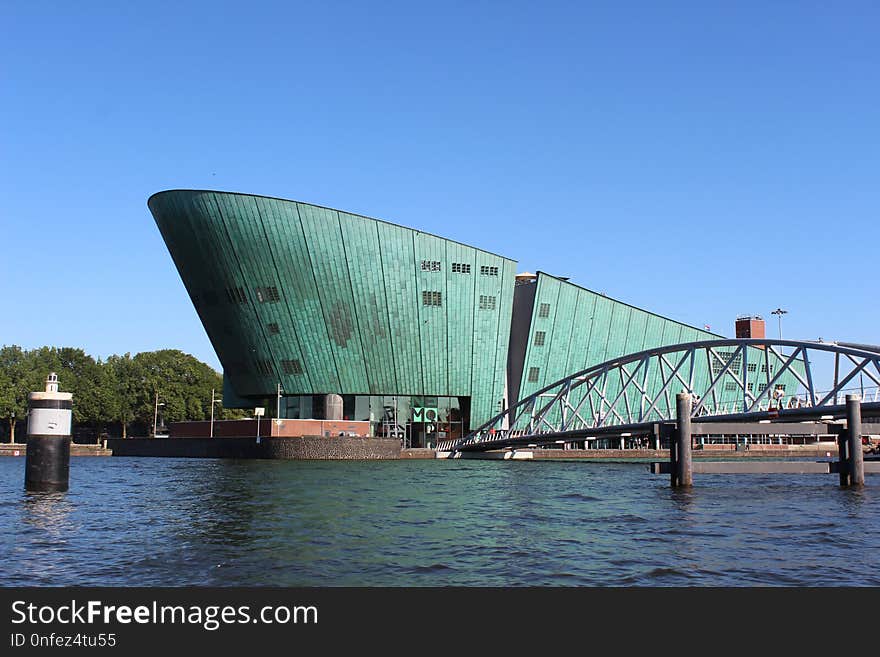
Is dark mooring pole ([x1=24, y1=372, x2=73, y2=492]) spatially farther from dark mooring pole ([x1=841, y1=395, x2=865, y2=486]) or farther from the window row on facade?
the window row on facade

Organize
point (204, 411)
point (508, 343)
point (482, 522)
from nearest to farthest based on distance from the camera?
point (482, 522), point (508, 343), point (204, 411)

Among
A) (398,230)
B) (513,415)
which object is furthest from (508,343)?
(398,230)

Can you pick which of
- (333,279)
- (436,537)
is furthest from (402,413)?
(436,537)

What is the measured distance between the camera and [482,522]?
27.5m

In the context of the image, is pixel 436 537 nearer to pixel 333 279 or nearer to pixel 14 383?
pixel 333 279

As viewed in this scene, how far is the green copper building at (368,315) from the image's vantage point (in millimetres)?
86750

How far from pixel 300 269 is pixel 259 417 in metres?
16.7

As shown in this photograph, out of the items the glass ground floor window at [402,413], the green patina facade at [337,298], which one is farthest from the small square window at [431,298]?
the glass ground floor window at [402,413]

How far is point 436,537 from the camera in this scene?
23.3 metres

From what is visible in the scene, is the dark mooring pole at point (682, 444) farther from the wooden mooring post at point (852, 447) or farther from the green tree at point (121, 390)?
the green tree at point (121, 390)

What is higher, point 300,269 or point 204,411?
point 300,269

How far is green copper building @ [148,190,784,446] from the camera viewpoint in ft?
285

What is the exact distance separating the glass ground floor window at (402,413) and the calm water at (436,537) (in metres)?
53.1
